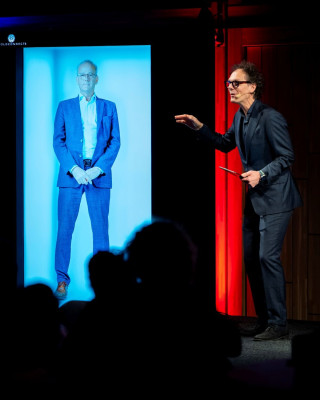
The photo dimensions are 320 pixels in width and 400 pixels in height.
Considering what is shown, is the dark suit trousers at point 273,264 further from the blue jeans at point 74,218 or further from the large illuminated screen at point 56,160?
the blue jeans at point 74,218

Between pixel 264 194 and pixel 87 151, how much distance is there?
1.50 metres

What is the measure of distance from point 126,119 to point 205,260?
1197mm

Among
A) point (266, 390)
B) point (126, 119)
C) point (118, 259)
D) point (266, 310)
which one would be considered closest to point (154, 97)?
point (126, 119)

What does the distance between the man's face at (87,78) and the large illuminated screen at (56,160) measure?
0.04 m

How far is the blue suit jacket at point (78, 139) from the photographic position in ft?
14.5

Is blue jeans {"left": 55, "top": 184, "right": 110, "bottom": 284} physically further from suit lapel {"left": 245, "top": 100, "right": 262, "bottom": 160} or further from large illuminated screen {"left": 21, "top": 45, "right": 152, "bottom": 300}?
suit lapel {"left": 245, "top": 100, "right": 262, "bottom": 160}

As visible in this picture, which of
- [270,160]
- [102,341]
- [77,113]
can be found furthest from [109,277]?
[77,113]

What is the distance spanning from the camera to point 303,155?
4320mm

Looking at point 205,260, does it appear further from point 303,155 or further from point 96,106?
point 96,106

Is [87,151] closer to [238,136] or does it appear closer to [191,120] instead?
[191,120]

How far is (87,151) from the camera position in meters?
4.44

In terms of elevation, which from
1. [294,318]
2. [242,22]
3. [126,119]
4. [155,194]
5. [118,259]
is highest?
[242,22]

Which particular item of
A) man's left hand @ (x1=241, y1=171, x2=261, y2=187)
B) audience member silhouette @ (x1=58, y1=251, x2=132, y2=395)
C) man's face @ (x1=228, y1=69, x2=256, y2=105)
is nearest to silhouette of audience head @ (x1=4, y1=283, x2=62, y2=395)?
audience member silhouette @ (x1=58, y1=251, x2=132, y2=395)

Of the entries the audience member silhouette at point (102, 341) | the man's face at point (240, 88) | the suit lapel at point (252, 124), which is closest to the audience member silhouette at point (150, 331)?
the audience member silhouette at point (102, 341)
